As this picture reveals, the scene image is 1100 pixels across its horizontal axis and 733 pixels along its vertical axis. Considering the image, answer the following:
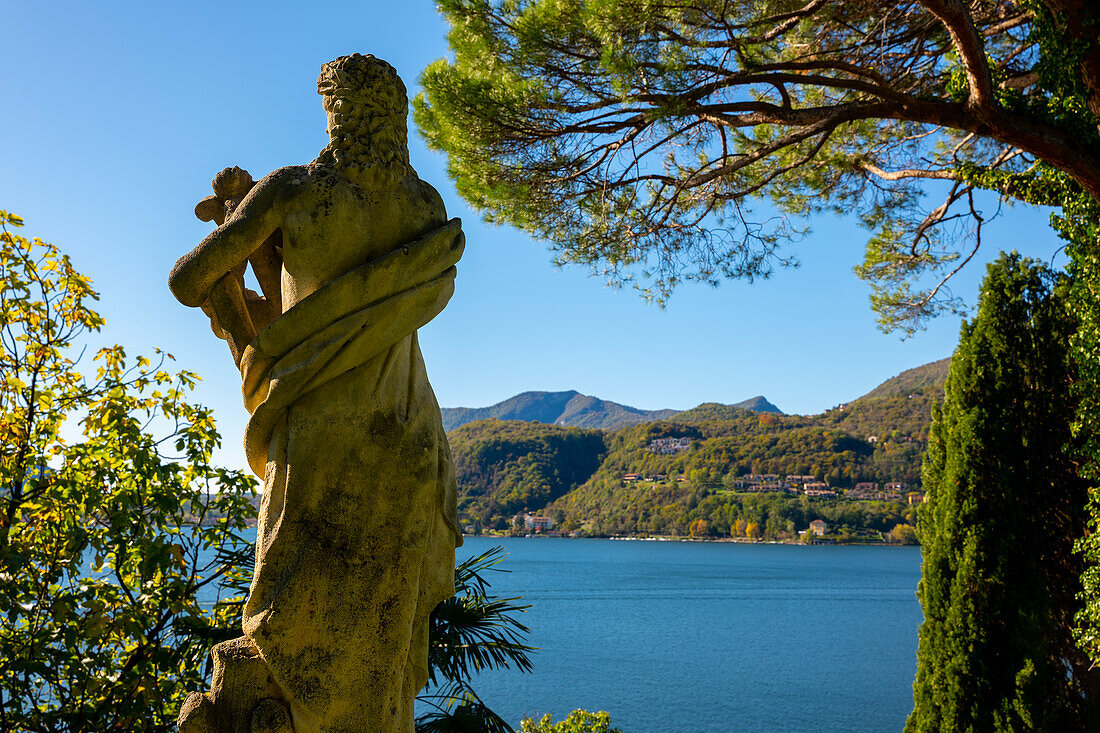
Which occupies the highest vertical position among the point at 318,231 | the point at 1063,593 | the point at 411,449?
the point at 318,231

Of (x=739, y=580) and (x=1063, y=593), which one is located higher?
(x=1063, y=593)

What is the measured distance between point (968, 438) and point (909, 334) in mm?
2494

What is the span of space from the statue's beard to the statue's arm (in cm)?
16

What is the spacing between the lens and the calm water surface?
2983cm

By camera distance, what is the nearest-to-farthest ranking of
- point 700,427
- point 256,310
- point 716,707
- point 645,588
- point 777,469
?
point 256,310 < point 716,707 < point 645,588 < point 777,469 < point 700,427

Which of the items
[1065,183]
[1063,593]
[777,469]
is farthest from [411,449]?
[777,469]

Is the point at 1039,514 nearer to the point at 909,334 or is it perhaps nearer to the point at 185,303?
the point at 909,334

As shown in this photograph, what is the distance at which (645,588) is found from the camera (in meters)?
67.2

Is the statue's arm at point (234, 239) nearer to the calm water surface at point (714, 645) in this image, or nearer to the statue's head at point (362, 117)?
the statue's head at point (362, 117)

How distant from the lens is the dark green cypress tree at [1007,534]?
8.24m

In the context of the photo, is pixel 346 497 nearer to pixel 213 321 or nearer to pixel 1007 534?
pixel 213 321

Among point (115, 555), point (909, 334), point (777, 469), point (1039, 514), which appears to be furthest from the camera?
point (777, 469)

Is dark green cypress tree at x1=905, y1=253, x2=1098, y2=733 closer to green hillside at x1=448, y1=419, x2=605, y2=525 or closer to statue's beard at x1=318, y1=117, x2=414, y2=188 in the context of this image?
statue's beard at x1=318, y1=117, x2=414, y2=188

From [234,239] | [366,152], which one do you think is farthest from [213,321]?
[366,152]
